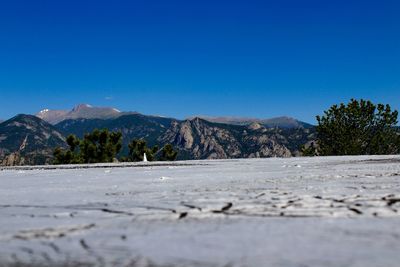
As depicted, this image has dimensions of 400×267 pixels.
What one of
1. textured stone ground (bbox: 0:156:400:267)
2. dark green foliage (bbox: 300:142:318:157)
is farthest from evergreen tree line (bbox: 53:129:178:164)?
textured stone ground (bbox: 0:156:400:267)

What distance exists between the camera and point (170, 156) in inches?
1719

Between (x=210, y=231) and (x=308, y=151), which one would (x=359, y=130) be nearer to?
(x=308, y=151)

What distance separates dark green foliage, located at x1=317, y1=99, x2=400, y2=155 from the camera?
40.0 m

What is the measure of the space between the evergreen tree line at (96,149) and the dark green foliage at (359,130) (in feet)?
51.6

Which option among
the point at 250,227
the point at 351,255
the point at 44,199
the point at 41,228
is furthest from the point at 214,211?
the point at 44,199

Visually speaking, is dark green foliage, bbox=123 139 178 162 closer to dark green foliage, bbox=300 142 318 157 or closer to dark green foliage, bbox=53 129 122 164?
dark green foliage, bbox=53 129 122 164

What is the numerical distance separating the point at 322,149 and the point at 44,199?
3828 centimetres

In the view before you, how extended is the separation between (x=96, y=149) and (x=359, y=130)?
2447 centimetres

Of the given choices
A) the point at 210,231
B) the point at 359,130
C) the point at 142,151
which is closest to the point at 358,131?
the point at 359,130

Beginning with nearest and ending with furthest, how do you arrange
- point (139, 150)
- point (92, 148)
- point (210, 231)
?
point (210, 231)
point (92, 148)
point (139, 150)

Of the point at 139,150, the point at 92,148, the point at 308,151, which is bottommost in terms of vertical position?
the point at 308,151

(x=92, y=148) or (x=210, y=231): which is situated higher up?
→ (x=92, y=148)

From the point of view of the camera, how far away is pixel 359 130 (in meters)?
40.8

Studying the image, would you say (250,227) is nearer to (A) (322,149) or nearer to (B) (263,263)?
(B) (263,263)
